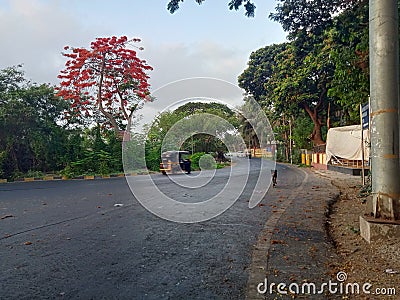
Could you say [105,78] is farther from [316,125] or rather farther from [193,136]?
[316,125]

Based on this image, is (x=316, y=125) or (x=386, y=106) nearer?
(x=386, y=106)

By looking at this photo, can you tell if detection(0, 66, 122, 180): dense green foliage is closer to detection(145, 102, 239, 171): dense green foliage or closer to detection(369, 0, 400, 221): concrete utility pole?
detection(145, 102, 239, 171): dense green foliage

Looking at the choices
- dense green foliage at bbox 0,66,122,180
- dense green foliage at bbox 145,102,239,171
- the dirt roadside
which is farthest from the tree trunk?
the dirt roadside

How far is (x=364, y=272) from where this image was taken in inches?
128

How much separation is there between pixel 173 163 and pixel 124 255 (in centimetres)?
1511

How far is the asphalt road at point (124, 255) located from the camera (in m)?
2.99

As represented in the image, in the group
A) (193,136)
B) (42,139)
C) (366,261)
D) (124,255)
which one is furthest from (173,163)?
(366,261)

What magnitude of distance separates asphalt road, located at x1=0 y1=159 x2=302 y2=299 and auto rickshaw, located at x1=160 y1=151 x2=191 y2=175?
1127cm

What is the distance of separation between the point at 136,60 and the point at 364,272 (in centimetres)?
1751

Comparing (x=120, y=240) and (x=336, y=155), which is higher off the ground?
(x=336, y=155)

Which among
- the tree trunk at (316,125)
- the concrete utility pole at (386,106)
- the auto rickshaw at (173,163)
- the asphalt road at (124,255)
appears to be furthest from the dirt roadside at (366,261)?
the tree trunk at (316,125)

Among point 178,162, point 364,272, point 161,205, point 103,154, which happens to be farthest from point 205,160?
point 364,272

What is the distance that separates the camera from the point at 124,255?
3.99 metres

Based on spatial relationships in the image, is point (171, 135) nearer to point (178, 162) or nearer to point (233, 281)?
point (178, 162)
